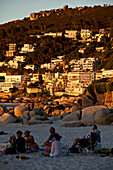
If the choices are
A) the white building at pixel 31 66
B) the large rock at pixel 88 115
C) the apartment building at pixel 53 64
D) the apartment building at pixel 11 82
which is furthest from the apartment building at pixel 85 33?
the large rock at pixel 88 115

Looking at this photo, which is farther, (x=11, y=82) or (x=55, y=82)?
(x=11, y=82)

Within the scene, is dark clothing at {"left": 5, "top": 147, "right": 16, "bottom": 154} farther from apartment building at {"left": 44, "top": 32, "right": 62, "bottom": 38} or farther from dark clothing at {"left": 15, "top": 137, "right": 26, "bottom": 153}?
apartment building at {"left": 44, "top": 32, "right": 62, "bottom": 38}

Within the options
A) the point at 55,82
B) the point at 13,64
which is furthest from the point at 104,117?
the point at 13,64

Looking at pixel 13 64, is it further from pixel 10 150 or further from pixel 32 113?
pixel 10 150

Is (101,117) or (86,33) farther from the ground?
(86,33)

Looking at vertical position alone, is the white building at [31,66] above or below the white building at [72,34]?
below

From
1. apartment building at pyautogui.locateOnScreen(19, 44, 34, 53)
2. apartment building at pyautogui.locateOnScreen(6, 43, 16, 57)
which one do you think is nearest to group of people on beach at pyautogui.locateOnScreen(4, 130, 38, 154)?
apartment building at pyautogui.locateOnScreen(19, 44, 34, 53)

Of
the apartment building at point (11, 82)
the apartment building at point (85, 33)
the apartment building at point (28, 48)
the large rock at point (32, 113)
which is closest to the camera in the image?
the large rock at point (32, 113)

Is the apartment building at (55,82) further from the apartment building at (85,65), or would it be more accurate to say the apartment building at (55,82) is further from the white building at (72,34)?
the white building at (72,34)

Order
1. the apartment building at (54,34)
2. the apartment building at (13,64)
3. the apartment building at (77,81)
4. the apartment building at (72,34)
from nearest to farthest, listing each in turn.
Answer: the apartment building at (77,81), the apartment building at (13,64), the apartment building at (72,34), the apartment building at (54,34)

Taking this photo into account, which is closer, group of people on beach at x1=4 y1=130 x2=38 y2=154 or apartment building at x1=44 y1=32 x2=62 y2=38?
group of people on beach at x1=4 y1=130 x2=38 y2=154

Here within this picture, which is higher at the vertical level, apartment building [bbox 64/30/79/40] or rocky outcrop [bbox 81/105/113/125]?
apartment building [bbox 64/30/79/40]

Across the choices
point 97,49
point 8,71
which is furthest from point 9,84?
point 97,49

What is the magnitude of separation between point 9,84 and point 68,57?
1912 cm
